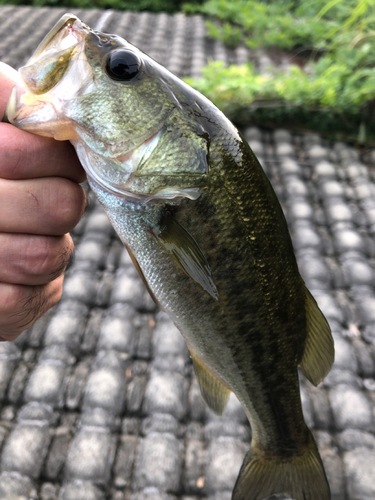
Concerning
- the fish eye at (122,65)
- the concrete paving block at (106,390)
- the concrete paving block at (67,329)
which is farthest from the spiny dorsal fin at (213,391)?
the concrete paving block at (67,329)

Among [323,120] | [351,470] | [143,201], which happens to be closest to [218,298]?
[143,201]

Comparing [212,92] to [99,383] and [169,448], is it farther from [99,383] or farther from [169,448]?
[169,448]

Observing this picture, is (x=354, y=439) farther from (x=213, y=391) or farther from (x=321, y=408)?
(x=213, y=391)

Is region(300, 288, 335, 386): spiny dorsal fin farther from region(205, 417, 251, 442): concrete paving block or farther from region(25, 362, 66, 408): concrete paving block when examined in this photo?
region(25, 362, 66, 408): concrete paving block

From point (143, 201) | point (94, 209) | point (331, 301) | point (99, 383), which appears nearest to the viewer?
point (143, 201)

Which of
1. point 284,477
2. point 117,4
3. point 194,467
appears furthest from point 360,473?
point 117,4

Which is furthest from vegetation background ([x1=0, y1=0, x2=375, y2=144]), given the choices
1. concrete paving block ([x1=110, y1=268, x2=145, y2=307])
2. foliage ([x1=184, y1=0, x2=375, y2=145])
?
concrete paving block ([x1=110, y1=268, x2=145, y2=307])
